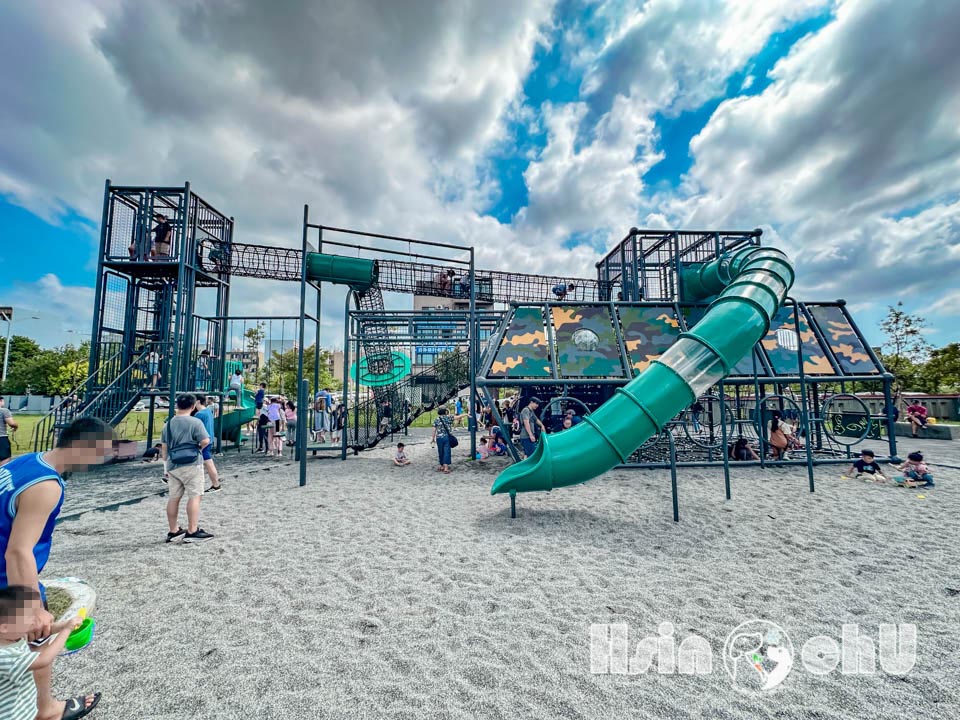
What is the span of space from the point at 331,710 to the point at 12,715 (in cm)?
128

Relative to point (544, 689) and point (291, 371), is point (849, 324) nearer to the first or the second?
point (544, 689)

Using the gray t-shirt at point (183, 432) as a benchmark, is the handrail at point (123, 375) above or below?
above

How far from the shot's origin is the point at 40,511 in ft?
6.02

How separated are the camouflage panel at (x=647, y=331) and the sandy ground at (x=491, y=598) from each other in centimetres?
383

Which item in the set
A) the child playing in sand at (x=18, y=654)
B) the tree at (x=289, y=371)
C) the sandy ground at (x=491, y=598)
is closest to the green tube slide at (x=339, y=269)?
the sandy ground at (x=491, y=598)

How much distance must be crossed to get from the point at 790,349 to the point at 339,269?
11082mm

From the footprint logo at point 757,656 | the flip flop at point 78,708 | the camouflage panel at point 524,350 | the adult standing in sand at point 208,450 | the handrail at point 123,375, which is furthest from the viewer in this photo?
the handrail at point 123,375

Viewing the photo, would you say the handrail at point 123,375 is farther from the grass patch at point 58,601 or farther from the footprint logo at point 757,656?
the footprint logo at point 757,656

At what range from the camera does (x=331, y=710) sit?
87.0 inches

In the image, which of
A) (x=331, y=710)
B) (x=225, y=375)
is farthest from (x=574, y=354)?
(x=225, y=375)

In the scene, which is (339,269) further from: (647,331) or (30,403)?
(30,403)

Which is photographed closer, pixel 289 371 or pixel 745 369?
pixel 745 369

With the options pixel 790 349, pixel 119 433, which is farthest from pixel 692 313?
pixel 119 433

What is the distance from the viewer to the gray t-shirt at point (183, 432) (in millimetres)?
4816
